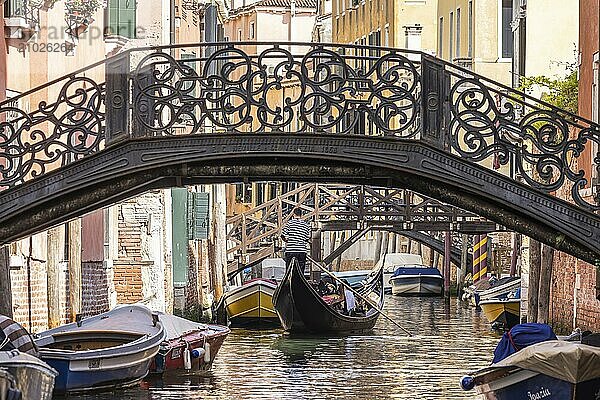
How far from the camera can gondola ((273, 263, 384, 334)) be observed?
990 inches

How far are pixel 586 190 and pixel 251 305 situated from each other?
41.3ft

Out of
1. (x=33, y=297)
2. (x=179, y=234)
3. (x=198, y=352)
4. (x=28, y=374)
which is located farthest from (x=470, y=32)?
(x=28, y=374)

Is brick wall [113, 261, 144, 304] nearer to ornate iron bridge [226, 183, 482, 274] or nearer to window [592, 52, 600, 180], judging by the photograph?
ornate iron bridge [226, 183, 482, 274]

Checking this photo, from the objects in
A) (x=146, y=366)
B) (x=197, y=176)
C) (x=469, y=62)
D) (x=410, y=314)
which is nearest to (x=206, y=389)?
(x=146, y=366)

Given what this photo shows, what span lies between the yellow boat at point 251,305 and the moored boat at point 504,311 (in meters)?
4.50

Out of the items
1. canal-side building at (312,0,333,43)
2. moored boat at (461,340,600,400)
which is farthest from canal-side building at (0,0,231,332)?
canal-side building at (312,0,333,43)

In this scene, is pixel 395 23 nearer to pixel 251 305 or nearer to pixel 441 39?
pixel 441 39

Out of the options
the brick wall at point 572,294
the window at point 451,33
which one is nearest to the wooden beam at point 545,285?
the brick wall at point 572,294

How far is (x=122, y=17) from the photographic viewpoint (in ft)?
69.8

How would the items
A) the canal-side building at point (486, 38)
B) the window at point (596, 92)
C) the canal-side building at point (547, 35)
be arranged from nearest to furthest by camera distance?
the window at point (596, 92) → the canal-side building at point (547, 35) → the canal-side building at point (486, 38)

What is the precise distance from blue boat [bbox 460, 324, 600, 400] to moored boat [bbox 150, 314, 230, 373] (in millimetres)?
5640

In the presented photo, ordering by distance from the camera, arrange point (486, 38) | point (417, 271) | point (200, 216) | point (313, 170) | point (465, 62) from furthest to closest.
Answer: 1. point (417, 271)
2. point (486, 38)
3. point (465, 62)
4. point (200, 216)
5. point (313, 170)

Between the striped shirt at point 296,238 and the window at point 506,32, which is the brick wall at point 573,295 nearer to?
the striped shirt at point 296,238

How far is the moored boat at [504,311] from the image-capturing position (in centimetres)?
2480
